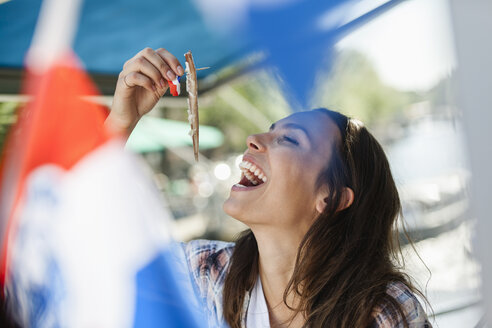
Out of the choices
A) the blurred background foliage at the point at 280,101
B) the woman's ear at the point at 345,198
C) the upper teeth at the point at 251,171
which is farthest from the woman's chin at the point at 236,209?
the blurred background foliage at the point at 280,101

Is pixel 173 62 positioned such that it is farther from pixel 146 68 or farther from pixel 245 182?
pixel 245 182

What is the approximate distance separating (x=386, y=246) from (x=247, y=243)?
446 mm

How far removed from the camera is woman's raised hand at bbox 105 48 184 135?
1.20 meters

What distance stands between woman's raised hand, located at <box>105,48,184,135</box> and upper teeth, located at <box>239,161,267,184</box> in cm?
33

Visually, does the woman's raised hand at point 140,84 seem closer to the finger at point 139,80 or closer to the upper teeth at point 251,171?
the finger at point 139,80

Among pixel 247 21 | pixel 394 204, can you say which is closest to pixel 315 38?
pixel 247 21

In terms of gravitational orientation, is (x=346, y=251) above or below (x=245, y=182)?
below

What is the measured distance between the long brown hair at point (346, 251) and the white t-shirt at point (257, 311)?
3 centimetres

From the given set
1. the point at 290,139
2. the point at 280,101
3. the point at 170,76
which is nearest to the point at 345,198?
the point at 290,139

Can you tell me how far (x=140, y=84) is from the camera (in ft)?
4.03

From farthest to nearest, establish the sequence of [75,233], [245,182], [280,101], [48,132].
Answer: [280,101]
[48,132]
[75,233]
[245,182]

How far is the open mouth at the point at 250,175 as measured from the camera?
136 cm

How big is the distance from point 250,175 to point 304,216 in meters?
0.20

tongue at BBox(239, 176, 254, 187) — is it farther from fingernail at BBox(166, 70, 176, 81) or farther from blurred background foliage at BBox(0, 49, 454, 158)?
blurred background foliage at BBox(0, 49, 454, 158)
